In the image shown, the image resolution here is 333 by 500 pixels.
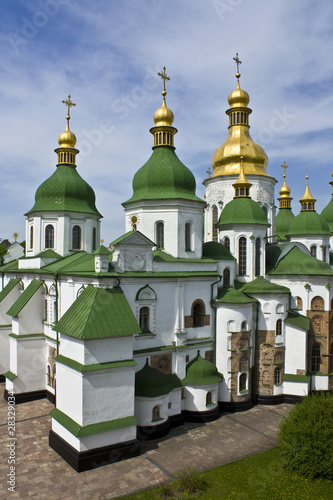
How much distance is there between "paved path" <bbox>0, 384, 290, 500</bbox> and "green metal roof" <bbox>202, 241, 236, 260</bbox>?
7.53 meters

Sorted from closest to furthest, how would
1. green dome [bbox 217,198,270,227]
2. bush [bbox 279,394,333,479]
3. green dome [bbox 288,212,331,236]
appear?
bush [bbox 279,394,333,479], green dome [bbox 217,198,270,227], green dome [bbox 288,212,331,236]

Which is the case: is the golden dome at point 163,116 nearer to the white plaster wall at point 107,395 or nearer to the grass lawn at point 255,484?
the white plaster wall at point 107,395

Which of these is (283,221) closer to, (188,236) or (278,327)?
(278,327)

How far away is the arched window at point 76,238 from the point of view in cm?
2286

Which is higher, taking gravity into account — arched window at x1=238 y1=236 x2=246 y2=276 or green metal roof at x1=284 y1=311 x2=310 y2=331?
arched window at x1=238 y1=236 x2=246 y2=276

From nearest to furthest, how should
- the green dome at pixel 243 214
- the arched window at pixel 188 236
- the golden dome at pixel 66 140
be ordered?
1. the arched window at pixel 188 236
2. the green dome at pixel 243 214
3. the golden dome at pixel 66 140

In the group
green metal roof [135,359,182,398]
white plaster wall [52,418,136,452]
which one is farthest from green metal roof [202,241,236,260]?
white plaster wall [52,418,136,452]

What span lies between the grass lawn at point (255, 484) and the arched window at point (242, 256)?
9.91 metres

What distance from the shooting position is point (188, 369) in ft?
58.1

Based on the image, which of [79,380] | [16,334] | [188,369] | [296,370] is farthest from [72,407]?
[296,370]

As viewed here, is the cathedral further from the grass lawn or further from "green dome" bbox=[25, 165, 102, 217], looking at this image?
the grass lawn

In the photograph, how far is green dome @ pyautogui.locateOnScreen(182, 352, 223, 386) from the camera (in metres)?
17.2

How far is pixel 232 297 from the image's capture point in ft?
61.3

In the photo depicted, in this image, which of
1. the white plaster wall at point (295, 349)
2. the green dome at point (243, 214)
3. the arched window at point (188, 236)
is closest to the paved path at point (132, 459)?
the white plaster wall at point (295, 349)
